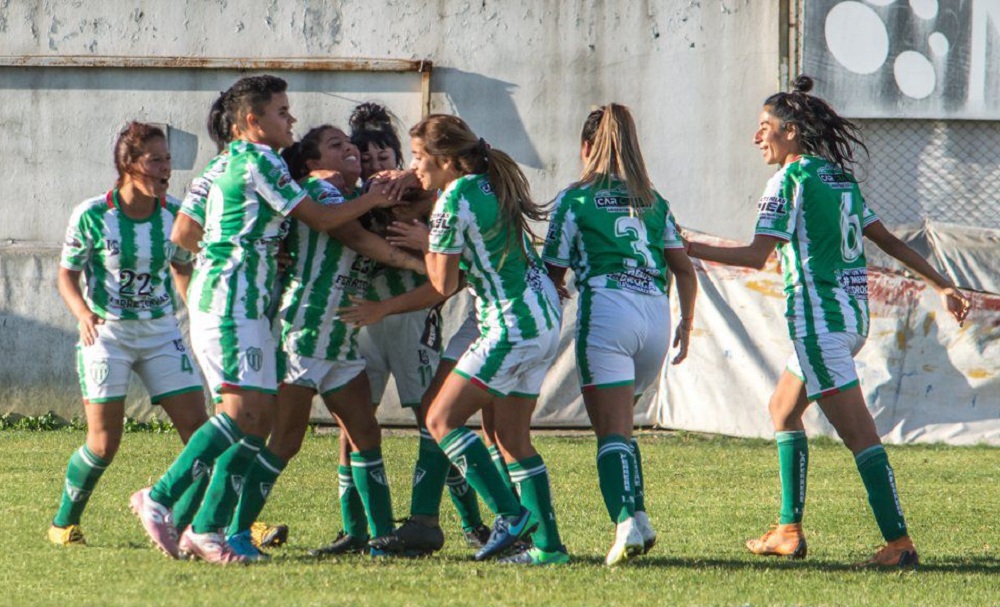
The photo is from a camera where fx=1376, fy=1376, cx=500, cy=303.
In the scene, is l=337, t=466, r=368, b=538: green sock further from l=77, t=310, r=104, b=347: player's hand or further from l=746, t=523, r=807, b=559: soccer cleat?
l=746, t=523, r=807, b=559: soccer cleat

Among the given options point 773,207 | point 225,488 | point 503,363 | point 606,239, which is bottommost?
point 225,488

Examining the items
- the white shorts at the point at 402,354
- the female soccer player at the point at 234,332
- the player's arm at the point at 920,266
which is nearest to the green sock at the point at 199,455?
the female soccer player at the point at 234,332

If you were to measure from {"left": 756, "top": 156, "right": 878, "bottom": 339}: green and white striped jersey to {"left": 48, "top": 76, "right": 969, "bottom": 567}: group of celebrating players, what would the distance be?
0.01 m

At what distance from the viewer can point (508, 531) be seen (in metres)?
5.57

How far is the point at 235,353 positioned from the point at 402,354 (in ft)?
3.38

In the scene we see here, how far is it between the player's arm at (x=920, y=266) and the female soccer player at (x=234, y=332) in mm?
2446

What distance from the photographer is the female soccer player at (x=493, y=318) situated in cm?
552

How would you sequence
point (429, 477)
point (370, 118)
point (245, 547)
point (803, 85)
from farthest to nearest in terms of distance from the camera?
point (370, 118), point (803, 85), point (429, 477), point (245, 547)

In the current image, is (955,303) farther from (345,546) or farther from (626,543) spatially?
(345,546)

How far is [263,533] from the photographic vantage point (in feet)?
20.9

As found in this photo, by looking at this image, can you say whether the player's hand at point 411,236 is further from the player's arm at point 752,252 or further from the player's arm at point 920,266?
the player's arm at point 920,266

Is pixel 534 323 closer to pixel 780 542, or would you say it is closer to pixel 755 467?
pixel 780 542

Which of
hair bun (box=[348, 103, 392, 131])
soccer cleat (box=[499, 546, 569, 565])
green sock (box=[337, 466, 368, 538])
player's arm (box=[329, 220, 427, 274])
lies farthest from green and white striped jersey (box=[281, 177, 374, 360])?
soccer cleat (box=[499, 546, 569, 565])

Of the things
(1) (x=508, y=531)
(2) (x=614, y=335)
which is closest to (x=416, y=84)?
(2) (x=614, y=335)
